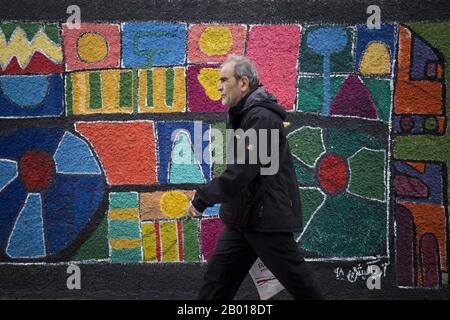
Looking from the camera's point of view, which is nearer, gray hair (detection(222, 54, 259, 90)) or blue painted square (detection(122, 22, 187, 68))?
gray hair (detection(222, 54, 259, 90))

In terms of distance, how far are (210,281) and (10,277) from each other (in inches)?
Result: 89.0

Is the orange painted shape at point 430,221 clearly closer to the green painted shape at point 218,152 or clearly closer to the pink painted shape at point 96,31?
the green painted shape at point 218,152

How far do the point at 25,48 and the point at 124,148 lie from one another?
1219mm

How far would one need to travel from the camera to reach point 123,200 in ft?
17.9

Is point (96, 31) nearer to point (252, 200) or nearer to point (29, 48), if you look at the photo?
point (29, 48)

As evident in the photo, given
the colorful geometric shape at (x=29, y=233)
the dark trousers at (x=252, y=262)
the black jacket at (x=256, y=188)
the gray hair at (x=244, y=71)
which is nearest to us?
the black jacket at (x=256, y=188)

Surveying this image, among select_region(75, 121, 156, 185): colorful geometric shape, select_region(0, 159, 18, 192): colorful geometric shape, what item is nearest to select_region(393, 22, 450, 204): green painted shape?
select_region(75, 121, 156, 185): colorful geometric shape

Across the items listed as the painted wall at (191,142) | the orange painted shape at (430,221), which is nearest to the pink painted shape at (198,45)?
the painted wall at (191,142)

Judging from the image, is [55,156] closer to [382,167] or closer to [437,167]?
[382,167]

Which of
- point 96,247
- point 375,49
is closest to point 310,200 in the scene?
point 375,49

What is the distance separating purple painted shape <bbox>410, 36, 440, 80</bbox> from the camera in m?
5.39

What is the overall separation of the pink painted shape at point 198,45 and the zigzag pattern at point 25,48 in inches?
44.9

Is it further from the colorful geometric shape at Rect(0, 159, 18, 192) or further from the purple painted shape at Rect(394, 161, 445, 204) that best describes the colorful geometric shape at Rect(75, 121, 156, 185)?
the purple painted shape at Rect(394, 161, 445, 204)

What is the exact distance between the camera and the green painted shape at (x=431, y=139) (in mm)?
5375
